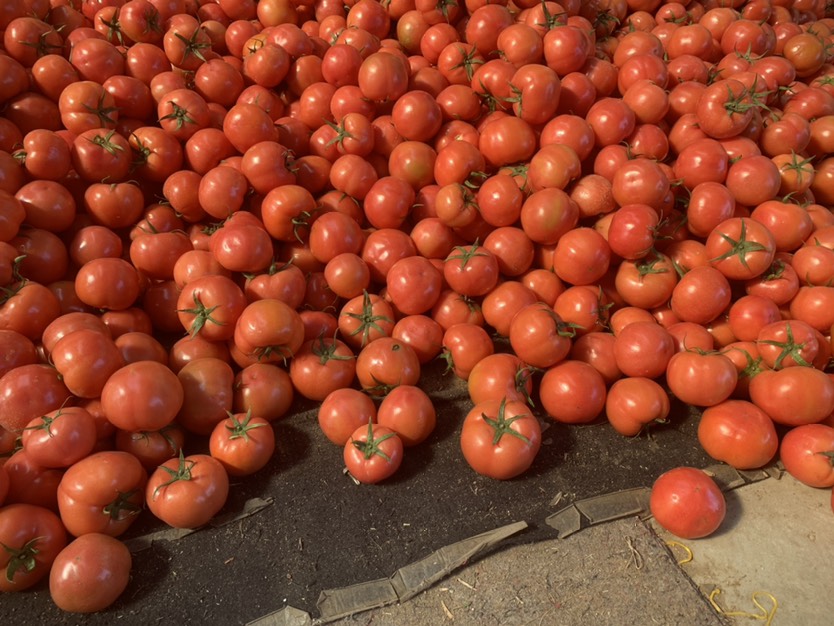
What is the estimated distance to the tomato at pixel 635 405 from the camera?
82.4 inches

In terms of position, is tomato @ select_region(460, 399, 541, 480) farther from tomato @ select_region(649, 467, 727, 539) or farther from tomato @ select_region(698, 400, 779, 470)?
tomato @ select_region(698, 400, 779, 470)

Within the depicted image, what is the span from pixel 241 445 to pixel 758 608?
179 centimetres

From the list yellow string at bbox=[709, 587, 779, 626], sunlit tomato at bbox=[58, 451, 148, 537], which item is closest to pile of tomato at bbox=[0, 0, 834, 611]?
sunlit tomato at bbox=[58, 451, 148, 537]

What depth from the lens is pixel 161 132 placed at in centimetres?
269

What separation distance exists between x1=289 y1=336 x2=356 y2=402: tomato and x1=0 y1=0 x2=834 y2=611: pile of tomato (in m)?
0.01

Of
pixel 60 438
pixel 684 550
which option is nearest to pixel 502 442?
pixel 684 550

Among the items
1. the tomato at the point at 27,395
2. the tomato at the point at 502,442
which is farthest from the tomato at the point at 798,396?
the tomato at the point at 27,395

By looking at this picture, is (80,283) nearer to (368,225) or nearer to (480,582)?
(368,225)

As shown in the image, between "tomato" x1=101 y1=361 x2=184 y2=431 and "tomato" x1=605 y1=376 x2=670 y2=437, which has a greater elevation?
"tomato" x1=101 y1=361 x2=184 y2=431

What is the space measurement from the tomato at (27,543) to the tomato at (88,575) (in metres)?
0.05

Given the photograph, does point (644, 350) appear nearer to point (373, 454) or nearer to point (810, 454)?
point (810, 454)

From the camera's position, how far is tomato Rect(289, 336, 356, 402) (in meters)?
2.28

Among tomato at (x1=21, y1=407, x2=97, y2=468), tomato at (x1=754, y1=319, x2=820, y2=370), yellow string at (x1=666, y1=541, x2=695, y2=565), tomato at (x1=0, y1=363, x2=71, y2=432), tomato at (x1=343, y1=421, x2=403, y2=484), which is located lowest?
yellow string at (x1=666, y1=541, x2=695, y2=565)

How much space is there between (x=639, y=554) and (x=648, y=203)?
1441 millimetres
